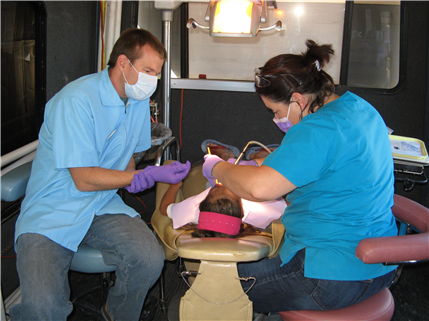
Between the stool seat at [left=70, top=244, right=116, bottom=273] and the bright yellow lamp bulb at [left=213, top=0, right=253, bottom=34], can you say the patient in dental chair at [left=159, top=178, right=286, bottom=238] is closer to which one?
the stool seat at [left=70, top=244, right=116, bottom=273]

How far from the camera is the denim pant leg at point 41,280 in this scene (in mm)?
1235

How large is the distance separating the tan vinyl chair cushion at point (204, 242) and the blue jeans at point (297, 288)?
8 cm

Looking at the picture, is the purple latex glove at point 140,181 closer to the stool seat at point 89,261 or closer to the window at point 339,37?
the stool seat at point 89,261

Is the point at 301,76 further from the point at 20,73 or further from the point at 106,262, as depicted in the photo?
the point at 20,73

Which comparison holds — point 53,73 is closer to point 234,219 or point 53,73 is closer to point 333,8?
point 234,219

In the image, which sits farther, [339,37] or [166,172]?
[339,37]

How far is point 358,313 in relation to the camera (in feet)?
3.72

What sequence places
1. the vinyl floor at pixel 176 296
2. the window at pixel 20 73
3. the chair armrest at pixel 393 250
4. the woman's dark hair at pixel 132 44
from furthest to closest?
the vinyl floor at pixel 176 296, the window at pixel 20 73, the woman's dark hair at pixel 132 44, the chair armrest at pixel 393 250

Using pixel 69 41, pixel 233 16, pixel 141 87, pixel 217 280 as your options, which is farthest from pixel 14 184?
pixel 233 16

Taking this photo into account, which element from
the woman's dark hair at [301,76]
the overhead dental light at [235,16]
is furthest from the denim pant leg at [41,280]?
the overhead dental light at [235,16]

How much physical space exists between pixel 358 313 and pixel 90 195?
120 cm

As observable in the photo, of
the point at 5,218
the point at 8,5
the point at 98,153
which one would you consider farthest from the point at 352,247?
the point at 8,5

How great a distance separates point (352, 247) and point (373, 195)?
19 cm

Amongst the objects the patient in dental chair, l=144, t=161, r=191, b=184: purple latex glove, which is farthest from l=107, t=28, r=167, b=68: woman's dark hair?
the patient in dental chair
